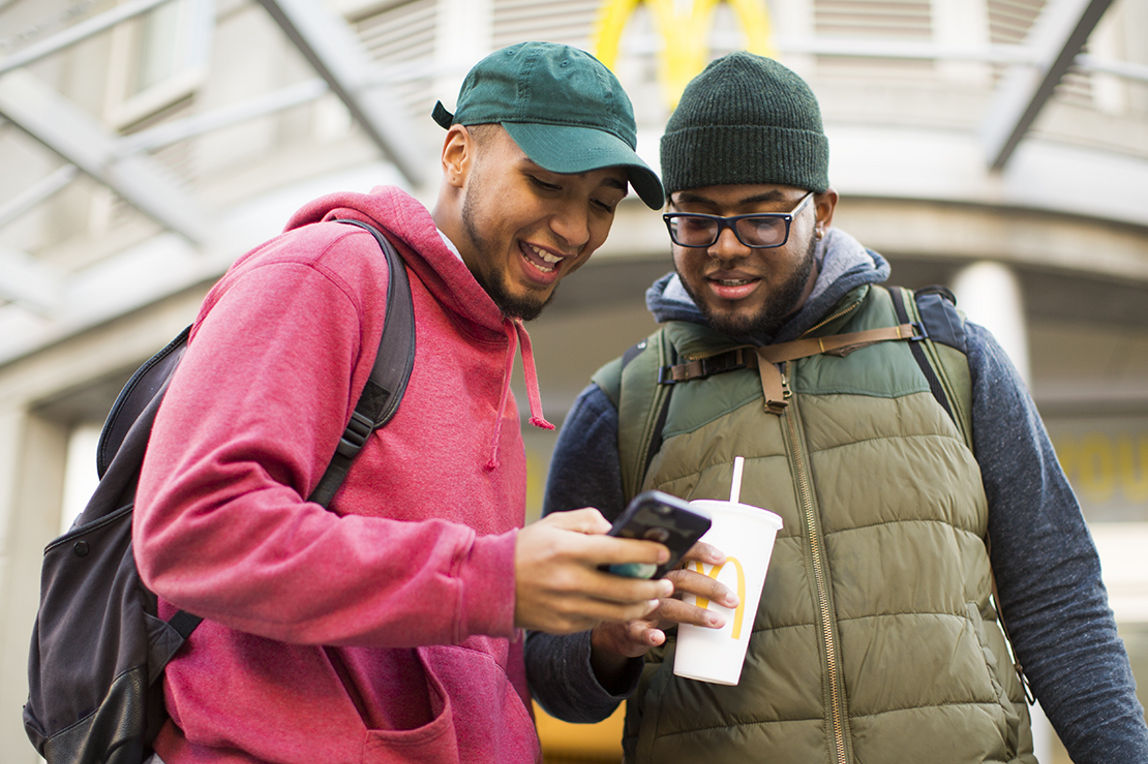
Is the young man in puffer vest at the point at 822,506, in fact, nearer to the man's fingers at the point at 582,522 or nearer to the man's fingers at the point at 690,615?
the man's fingers at the point at 690,615

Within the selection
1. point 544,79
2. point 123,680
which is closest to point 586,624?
point 123,680

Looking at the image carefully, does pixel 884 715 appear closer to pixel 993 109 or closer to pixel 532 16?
pixel 993 109

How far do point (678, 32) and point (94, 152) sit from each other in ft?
11.7

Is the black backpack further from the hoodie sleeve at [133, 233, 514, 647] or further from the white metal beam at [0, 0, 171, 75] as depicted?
the white metal beam at [0, 0, 171, 75]

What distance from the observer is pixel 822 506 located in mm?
1994

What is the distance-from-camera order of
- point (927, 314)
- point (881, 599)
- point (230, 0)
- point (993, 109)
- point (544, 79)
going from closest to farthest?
point (544, 79) < point (881, 599) < point (927, 314) < point (993, 109) < point (230, 0)

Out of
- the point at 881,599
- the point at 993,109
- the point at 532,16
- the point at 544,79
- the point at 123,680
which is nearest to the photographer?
the point at 123,680

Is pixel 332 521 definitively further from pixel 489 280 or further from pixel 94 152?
pixel 94 152

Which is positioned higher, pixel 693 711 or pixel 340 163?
pixel 340 163

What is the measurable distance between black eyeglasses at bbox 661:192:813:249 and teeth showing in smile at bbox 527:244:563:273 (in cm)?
35

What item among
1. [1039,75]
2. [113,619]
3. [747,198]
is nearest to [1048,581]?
[747,198]

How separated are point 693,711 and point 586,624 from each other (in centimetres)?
78

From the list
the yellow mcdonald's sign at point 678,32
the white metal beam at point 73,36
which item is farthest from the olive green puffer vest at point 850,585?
the white metal beam at point 73,36

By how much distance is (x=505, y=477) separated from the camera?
5.86 ft
